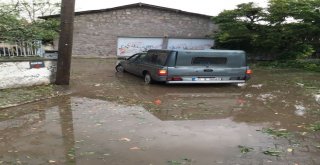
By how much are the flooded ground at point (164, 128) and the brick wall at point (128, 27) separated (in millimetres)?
15836

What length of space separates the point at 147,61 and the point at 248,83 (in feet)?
13.4

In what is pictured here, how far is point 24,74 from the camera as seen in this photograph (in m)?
11.8

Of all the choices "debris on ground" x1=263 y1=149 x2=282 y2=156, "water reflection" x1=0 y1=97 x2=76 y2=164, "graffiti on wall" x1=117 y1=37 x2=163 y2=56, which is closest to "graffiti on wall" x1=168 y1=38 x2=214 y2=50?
"graffiti on wall" x1=117 y1=37 x2=163 y2=56

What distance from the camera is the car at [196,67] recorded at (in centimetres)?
1265

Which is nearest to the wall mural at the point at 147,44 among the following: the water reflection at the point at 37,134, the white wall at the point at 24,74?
the white wall at the point at 24,74

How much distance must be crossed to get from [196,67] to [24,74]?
18.6 ft

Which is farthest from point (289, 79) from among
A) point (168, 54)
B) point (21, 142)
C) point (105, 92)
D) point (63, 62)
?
point (21, 142)

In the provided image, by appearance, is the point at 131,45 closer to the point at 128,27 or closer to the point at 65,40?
the point at 128,27

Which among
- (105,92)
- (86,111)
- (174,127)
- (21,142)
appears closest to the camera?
(21,142)

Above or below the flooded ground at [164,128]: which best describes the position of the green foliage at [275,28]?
above

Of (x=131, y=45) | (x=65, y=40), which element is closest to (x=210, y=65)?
(x=65, y=40)

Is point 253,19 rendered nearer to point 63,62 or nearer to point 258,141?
point 63,62

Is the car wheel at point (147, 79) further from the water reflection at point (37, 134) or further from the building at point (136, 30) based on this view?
the building at point (136, 30)

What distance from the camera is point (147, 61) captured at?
45.9 ft
